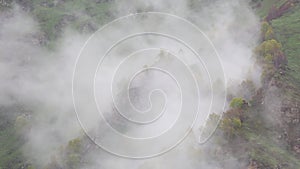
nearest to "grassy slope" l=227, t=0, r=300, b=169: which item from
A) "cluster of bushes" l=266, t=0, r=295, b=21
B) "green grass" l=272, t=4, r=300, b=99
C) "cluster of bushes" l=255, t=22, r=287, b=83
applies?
"green grass" l=272, t=4, r=300, b=99

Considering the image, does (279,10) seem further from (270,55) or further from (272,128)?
(272,128)

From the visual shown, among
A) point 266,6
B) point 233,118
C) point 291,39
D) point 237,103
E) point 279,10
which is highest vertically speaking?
point 266,6

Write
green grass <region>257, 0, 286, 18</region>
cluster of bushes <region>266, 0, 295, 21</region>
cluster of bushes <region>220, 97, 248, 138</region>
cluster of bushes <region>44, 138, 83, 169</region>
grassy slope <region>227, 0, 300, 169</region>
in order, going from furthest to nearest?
1. green grass <region>257, 0, 286, 18</region>
2. cluster of bushes <region>266, 0, 295, 21</region>
3. cluster of bushes <region>44, 138, 83, 169</region>
4. cluster of bushes <region>220, 97, 248, 138</region>
5. grassy slope <region>227, 0, 300, 169</region>

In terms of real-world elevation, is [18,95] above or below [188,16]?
below

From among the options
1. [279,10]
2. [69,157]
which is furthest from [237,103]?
[69,157]

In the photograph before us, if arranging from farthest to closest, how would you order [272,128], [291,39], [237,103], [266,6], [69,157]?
[266,6], [69,157], [291,39], [237,103], [272,128]

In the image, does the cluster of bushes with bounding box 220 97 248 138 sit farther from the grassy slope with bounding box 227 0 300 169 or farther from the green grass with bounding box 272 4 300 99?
the green grass with bounding box 272 4 300 99

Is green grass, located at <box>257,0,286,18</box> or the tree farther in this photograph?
green grass, located at <box>257,0,286,18</box>

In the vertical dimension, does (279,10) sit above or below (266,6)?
below

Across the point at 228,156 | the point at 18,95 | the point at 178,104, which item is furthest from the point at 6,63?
the point at 228,156

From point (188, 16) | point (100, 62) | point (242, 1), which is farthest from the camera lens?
point (188, 16)

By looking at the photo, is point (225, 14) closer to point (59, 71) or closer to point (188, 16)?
point (188, 16)
